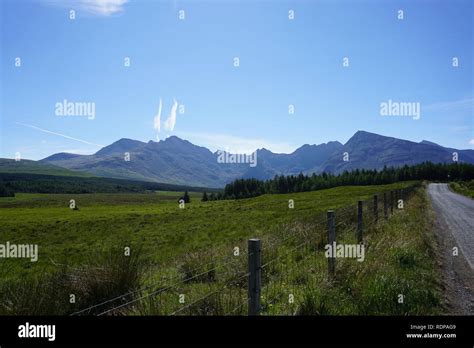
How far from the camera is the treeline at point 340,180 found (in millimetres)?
153250

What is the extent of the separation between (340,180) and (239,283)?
156 metres

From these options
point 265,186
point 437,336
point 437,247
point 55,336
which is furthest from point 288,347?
point 265,186

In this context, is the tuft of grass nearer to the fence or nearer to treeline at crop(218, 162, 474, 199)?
the fence

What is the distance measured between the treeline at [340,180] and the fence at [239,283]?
13719 cm

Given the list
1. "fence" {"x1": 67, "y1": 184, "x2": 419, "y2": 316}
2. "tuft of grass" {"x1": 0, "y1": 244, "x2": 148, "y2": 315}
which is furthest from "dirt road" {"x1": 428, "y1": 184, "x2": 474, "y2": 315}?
"tuft of grass" {"x1": 0, "y1": 244, "x2": 148, "y2": 315}

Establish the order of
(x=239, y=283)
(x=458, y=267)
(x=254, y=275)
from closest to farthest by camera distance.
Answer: (x=254, y=275)
(x=239, y=283)
(x=458, y=267)

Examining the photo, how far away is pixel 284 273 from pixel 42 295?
17.7 feet

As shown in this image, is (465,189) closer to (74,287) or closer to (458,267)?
(458,267)

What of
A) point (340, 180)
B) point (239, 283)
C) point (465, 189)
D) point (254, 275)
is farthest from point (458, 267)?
point (340, 180)

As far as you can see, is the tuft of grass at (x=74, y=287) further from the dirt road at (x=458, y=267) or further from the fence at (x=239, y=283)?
the dirt road at (x=458, y=267)

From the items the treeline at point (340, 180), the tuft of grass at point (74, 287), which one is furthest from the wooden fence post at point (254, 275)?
the treeline at point (340, 180)

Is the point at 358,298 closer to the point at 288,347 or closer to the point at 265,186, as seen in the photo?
the point at 288,347

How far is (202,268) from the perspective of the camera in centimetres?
1135

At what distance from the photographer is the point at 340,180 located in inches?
6344
